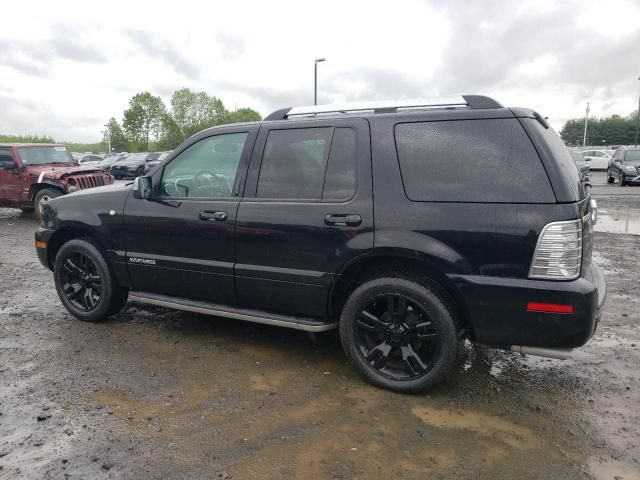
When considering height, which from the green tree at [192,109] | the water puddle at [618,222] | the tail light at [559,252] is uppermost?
the green tree at [192,109]

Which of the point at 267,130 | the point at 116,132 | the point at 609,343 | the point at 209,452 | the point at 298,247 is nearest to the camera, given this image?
the point at 209,452

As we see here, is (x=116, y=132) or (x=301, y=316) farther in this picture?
(x=116, y=132)

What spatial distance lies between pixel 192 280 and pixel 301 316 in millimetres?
985

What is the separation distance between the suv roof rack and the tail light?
0.92 meters

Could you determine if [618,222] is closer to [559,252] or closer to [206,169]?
[559,252]

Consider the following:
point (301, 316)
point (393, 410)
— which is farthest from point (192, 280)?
point (393, 410)

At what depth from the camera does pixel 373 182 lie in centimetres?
343

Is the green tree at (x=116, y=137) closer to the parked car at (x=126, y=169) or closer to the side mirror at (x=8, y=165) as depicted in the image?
the parked car at (x=126, y=169)

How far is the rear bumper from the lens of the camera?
115 inches

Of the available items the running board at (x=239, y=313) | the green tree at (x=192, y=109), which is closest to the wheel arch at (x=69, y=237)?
the running board at (x=239, y=313)

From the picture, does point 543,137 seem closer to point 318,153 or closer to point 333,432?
point 318,153

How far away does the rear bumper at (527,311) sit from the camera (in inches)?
115

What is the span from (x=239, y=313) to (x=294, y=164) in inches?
48.6

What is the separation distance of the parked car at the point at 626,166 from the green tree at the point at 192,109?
229ft
